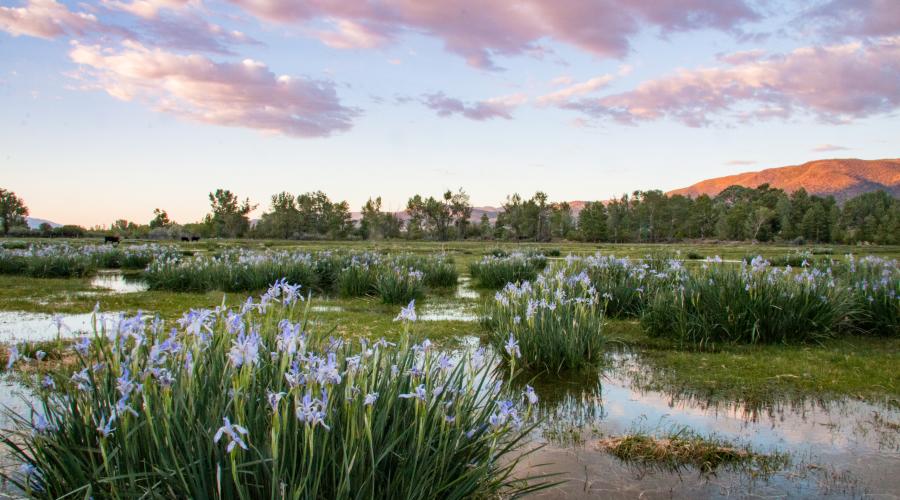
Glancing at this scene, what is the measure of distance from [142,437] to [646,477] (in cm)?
358

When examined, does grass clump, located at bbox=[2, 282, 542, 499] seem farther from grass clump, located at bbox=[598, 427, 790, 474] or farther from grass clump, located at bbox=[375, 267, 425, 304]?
grass clump, located at bbox=[375, 267, 425, 304]

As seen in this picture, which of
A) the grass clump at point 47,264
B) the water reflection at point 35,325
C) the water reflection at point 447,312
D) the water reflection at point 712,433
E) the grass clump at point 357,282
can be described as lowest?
the water reflection at point 712,433

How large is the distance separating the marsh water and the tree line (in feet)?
280

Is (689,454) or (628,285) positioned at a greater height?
(628,285)

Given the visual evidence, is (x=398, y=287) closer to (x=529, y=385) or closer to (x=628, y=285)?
(x=628, y=285)

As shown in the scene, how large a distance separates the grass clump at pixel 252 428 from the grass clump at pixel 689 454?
1752mm

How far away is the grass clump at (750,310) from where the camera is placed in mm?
9172

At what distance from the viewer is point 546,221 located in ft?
351

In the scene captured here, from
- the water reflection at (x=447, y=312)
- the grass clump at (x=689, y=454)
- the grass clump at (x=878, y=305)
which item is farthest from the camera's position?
the water reflection at (x=447, y=312)

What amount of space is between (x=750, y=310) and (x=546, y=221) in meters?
99.0

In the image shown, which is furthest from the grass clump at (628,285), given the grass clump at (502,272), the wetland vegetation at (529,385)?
the grass clump at (502,272)

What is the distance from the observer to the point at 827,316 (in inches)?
369

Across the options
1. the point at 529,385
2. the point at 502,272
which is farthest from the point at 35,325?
the point at 502,272

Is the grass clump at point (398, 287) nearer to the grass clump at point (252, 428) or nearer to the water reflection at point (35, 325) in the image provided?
the water reflection at point (35, 325)
